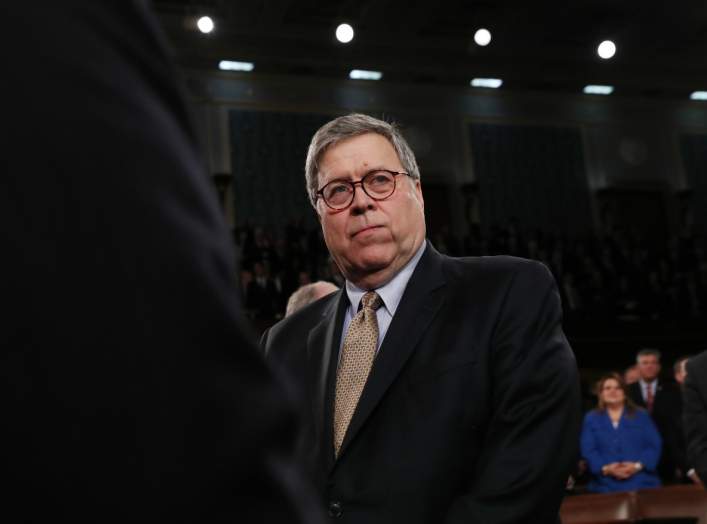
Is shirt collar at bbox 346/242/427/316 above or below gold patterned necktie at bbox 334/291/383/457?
above

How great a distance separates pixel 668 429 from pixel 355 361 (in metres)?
5.98

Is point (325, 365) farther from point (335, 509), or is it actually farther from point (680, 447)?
point (680, 447)

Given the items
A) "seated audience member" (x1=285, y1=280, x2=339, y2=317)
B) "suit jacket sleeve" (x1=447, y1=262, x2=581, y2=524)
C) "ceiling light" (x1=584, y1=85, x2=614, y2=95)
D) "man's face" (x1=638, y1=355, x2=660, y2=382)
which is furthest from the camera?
"ceiling light" (x1=584, y1=85, x2=614, y2=95)

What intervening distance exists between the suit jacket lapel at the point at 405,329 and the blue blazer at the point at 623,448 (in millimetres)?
4922

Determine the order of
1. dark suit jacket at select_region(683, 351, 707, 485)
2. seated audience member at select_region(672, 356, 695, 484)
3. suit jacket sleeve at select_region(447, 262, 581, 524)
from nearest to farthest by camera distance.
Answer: suit jacket sleeve at select_region(447, 262, 581, 524)
dark suit jacket at select_region(683, 351, 707, 485)
seated audience member at select_region(672, 356, 695, 484)

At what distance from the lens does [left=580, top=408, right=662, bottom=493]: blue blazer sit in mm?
6418

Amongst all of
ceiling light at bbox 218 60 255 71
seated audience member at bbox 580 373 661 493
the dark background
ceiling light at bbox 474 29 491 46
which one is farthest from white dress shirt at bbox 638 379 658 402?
ceiling light at bbox 218 60 255 71

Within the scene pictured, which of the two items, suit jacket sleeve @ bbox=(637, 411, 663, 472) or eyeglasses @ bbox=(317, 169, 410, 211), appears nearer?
eyeglasses @ bbox=(317, 169, 410, 211)

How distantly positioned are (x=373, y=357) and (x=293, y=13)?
43.7ft

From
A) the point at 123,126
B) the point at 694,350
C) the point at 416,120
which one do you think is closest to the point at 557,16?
the point at 416,120

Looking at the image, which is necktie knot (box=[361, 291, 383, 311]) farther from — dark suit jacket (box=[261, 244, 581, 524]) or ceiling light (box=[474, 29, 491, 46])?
ceiling light (box=[474, 29, 491, 46])

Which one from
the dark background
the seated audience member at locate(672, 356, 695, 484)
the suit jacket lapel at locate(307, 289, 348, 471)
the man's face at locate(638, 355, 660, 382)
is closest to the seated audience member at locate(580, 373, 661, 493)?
the seated audience member at locate(672, 356, 695, 484)

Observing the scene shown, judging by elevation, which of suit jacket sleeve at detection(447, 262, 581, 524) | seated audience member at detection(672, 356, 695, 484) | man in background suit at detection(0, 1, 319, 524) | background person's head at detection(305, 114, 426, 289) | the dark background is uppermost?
the dark background

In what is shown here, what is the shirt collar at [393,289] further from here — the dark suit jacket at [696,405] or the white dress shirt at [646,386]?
the white dress shirt at [646,386]
